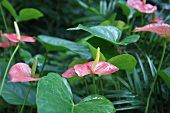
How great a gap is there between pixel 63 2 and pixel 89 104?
2.18 meters

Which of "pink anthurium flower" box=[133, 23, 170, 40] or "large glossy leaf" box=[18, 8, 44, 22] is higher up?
"pink anthurium flower" box=[133, 23, 170, 40]

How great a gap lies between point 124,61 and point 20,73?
205 mm

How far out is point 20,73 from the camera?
0.55 meters

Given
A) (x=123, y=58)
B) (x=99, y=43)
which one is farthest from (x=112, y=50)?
(x=123, y=58)

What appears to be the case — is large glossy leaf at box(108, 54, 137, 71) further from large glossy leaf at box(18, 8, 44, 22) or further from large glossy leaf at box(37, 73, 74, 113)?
large glossy leaf at box(18, 8, 44, 22)

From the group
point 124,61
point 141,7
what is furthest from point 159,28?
point 141,7

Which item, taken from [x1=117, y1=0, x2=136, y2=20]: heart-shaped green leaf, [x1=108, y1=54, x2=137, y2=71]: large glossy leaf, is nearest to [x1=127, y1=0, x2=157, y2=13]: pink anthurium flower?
[x1=117, y1=0, x2=136, y2=20]: heart-shaped green leaf

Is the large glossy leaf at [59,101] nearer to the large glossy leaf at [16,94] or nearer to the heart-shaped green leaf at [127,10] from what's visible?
the large glossy leaf at [16,94]

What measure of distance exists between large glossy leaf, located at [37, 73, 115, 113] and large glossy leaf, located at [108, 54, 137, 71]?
13 centimetres

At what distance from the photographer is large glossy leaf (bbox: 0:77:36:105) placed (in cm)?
60

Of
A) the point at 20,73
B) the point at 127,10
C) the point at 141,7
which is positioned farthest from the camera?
the point at 127,10

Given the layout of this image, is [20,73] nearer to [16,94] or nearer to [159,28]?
[16,94]

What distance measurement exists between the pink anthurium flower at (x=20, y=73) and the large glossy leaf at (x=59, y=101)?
7 cm

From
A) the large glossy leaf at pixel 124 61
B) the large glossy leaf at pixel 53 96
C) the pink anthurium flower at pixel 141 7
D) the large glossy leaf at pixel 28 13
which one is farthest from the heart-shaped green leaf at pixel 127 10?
the large glossy leaf at pixel 53 96
